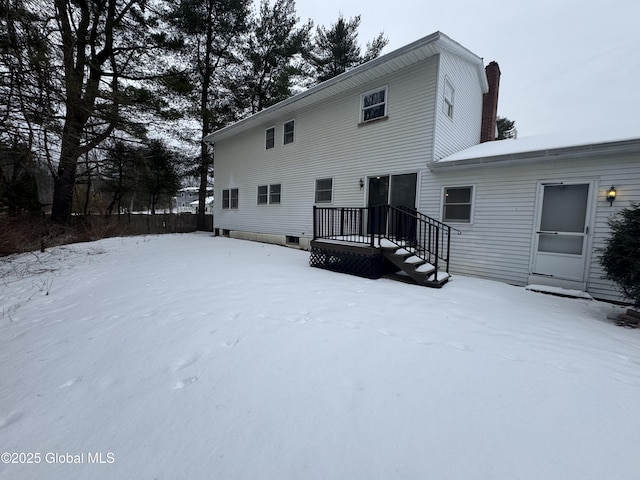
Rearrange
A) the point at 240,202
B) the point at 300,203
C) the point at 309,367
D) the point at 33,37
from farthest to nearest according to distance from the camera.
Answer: the point at 240,202 < the point at 300,203 < the point at 33,37 < the point at 309,367

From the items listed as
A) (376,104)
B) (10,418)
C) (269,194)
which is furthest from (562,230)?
(269,194)

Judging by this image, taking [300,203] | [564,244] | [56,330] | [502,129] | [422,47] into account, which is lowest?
[56,330]

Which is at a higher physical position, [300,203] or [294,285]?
[300,203]

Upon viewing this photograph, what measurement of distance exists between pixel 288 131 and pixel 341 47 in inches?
316

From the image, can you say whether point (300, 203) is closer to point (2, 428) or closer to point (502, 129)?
point (2, 428)

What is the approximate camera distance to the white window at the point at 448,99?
6945 mm

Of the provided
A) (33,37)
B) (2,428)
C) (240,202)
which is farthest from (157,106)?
(2,428)

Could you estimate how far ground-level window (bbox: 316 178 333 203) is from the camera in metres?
8.90

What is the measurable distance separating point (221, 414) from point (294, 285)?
3.05 metres

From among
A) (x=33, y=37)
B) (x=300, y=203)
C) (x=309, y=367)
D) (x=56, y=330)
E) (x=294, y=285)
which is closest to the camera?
(x=309, y=367)

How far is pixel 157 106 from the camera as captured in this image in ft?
34.1

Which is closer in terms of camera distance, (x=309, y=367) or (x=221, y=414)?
(x=221, y=414)

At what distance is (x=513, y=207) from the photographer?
567cm

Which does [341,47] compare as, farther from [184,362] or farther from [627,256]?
[184,362]
